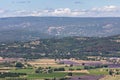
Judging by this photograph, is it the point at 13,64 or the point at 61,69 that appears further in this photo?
the point at 13,64

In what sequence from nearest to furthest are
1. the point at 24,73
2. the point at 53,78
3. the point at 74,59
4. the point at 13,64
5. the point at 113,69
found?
the point at 53,78 < the point at 24,73 < the point at 113,69 < the point at 13,64 < the point at 74,59

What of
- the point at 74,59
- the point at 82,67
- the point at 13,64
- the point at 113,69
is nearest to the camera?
the point at 113,69

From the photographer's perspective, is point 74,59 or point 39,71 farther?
point 74,59

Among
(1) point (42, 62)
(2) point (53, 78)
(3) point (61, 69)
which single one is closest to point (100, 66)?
(3) point (61, 69)

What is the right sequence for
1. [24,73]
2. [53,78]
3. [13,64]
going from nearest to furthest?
[53,78]
[24,73]
[13,64]

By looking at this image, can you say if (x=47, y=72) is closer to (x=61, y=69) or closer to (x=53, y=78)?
(x=61, y=69)

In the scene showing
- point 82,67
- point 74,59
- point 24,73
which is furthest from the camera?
point 74,59

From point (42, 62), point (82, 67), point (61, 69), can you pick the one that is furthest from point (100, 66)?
point (42, 62)

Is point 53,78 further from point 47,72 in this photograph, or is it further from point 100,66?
point 100,66
